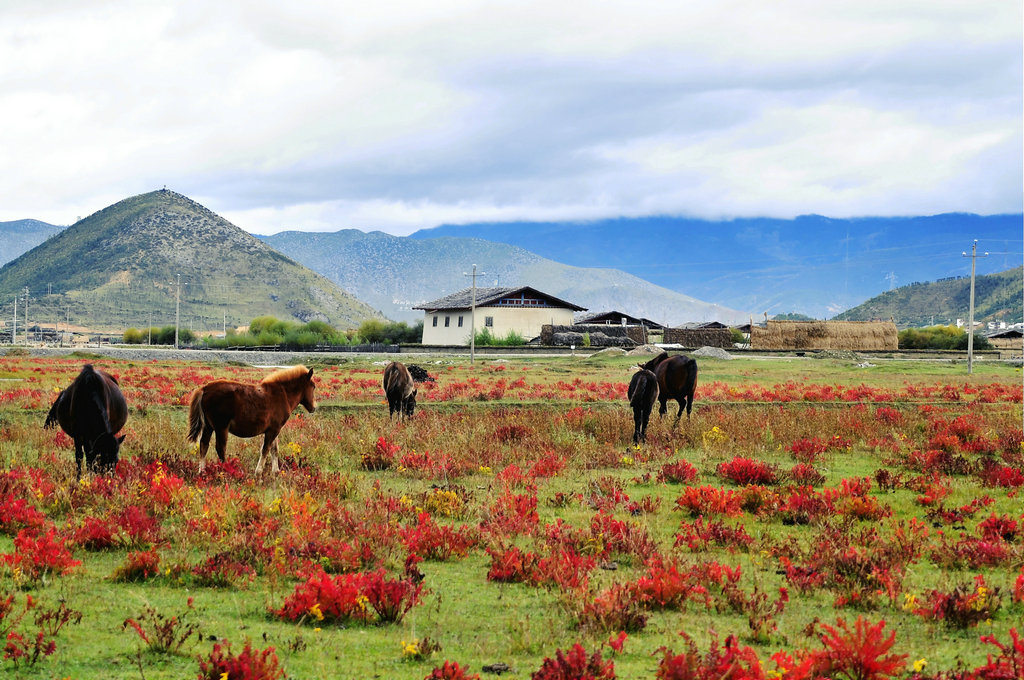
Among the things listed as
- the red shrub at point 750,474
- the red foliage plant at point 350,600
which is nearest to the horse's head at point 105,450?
the red foliage plant at point 350,600

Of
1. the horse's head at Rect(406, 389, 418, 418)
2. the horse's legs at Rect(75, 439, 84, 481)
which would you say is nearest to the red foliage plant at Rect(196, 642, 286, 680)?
the horse's legs at Rect(75, 439, 84, 481)

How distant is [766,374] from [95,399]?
37759 mm

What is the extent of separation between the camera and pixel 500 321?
94.4 meters

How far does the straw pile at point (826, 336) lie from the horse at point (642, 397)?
72272mm

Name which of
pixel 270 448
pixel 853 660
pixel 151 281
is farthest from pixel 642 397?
pixel 151 281

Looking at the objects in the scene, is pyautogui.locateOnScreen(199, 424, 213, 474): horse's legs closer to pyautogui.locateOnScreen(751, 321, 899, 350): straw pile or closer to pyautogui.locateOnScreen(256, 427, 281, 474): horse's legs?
pyautogui.locateOnScreen(256, 427, 281, 474): horse's legs

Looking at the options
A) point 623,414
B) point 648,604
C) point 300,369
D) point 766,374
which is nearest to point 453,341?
point 766,374

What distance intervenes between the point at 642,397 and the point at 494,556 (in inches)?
392

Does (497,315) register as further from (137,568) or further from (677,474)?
(137,568)

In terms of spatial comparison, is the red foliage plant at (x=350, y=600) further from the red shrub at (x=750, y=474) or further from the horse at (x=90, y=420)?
the red shrub at (x=750, y=474)

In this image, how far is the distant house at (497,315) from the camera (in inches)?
3698

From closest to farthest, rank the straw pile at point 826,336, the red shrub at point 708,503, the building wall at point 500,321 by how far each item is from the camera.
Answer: the red shrub at point 708,503, the straw pile at point 826,336, the building wall at point 500,321

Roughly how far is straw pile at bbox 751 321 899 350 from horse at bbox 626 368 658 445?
237 feet

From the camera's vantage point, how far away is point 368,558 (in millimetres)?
8812
